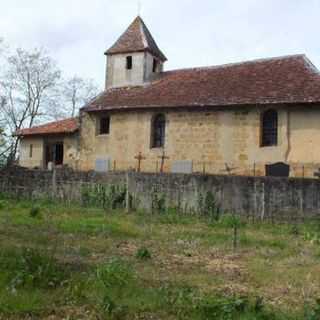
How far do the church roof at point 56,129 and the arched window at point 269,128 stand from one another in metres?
12.0

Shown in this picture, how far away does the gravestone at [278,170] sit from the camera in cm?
2681

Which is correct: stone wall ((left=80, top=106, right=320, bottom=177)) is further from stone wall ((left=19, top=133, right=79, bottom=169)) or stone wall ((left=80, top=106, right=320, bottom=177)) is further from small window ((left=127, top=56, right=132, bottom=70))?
small window ((left=127, top=56, right=132, bottom=70))

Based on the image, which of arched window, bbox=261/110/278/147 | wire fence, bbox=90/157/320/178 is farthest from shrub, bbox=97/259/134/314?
arched window, bbox=261/110/278/147

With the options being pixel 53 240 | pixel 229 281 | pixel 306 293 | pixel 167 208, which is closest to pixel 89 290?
pixel 229 281

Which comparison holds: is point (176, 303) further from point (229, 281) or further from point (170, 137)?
point (170, 137)

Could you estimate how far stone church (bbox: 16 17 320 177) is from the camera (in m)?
27.5

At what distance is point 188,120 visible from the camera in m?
30.1

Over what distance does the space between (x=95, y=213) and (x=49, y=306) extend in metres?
12.3

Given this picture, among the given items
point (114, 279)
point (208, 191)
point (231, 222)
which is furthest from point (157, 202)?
point (114, 279)

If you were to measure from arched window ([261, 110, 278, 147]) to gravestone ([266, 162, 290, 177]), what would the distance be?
4.66ft

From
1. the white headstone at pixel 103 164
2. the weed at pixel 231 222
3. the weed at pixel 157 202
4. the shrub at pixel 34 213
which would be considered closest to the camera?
the weed at pixel 231 222

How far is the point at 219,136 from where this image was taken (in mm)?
29281

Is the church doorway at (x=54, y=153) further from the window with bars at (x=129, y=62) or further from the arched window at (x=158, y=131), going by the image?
the arched window at (x=158, y=131)

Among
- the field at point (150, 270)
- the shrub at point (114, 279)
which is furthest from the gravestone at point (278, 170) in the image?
the shrub at point (114, 279)
